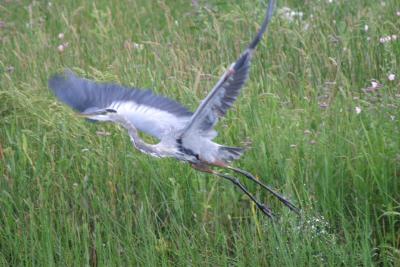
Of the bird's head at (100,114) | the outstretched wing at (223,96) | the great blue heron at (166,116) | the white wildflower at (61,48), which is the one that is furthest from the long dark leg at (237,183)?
the white wildflower at (61,48)

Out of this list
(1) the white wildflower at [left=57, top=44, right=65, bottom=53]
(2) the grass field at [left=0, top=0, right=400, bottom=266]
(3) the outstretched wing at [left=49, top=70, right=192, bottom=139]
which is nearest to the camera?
(2) the grass field at [left=0, top=0, right=400, bottom=266]

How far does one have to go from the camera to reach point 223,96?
12.7ft

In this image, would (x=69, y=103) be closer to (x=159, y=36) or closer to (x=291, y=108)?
(x=291, y=108)

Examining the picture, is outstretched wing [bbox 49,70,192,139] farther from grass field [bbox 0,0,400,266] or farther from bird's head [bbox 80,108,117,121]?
grass field [bbox 0,0,400,266]

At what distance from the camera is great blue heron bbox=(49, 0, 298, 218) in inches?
154

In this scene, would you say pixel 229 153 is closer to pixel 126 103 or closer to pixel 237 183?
pixel 237 183

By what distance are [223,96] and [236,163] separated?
2.32ft

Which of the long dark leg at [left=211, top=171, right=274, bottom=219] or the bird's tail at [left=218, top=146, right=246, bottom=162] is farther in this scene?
the bird's tail at [left=218, top=146, right=246, bottom=162]

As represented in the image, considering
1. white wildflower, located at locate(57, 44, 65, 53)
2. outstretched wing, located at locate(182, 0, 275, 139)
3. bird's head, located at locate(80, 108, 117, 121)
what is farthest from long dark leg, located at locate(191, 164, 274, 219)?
white wildflower, located at locate(57, 44, 65, 53)

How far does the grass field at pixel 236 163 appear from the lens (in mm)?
3873

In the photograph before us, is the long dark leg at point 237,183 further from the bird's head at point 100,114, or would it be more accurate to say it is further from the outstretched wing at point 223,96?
the bird's head at point 100,114

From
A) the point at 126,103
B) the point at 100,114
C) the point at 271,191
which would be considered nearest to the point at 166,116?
the point at 126,103

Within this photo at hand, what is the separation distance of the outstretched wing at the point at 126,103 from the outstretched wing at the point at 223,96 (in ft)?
0.71

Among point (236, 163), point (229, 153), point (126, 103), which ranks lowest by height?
point (236, 163)
